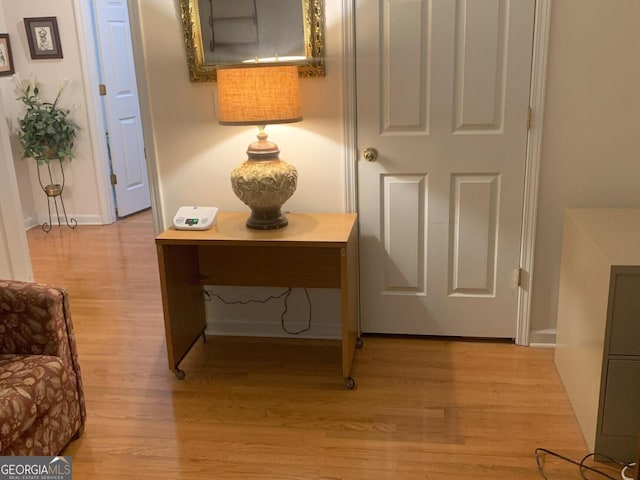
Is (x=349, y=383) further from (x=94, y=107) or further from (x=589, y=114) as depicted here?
(x=94, y=107)

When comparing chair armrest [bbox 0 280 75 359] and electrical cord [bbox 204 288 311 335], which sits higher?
chair armrest [bbox 0 280 75 359]

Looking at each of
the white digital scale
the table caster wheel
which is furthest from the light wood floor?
the white digital scale

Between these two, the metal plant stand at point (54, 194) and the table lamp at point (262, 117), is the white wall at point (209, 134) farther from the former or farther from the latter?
the metal plant stand at point (54, 194)

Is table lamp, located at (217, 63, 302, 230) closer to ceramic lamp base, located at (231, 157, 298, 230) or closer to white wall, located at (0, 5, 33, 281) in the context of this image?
ceramic lamp base, located at (231, 157, 298, 230)

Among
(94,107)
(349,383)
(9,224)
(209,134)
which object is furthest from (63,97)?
(349,383)

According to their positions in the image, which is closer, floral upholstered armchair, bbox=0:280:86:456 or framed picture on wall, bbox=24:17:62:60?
floral upholstered armchair, bbox=0:280:86:456

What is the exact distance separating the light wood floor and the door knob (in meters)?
0.90

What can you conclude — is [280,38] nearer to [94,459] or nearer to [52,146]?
[94,459]

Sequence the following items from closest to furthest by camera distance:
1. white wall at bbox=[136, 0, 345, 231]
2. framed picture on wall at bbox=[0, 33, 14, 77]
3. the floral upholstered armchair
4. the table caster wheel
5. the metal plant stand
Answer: the floral upholstered armchair < the table caster wheel < white wall at bbox=[136, 0, 345, 231] < framed picture on wall at bbox=[0, 33, 14, 77] < the metal plant stand

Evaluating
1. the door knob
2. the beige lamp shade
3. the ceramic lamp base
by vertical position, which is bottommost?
the ceramic lamp base

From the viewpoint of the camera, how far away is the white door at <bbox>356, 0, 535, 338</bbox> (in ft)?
9.01

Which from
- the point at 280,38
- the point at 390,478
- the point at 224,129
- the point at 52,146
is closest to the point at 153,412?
the point at 390,478

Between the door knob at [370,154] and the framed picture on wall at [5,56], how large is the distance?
3507 mm

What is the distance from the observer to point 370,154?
2.93m
